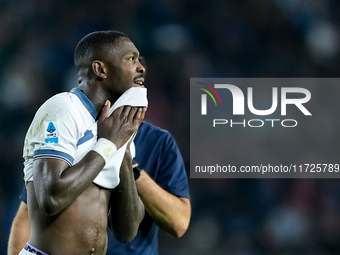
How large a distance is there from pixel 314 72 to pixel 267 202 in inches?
49.9

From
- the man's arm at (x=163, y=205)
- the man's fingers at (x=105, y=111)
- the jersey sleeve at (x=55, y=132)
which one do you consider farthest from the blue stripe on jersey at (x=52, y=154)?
the man's arm at (x=163, y=205)

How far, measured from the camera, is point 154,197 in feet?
7.61

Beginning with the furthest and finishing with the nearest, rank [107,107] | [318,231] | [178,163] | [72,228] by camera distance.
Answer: [318,231], [178,163], [107,107], [72,228]

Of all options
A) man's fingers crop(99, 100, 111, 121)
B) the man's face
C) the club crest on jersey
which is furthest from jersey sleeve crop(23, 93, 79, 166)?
the man's face

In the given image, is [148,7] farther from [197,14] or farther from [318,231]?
[318,231]

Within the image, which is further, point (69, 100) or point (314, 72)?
point (314, 72)

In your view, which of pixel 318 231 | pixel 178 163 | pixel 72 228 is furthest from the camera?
pixel 318 231

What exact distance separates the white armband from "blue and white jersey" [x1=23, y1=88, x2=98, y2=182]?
66mm

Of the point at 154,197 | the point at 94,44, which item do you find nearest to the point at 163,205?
the point at 154,197

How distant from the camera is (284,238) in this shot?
3.84 metres

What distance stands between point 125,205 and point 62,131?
468 millimetres

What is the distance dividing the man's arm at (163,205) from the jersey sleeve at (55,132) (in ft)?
2.59

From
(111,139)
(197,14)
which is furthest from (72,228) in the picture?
(197,14)

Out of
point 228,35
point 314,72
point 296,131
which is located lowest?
point 296,131
